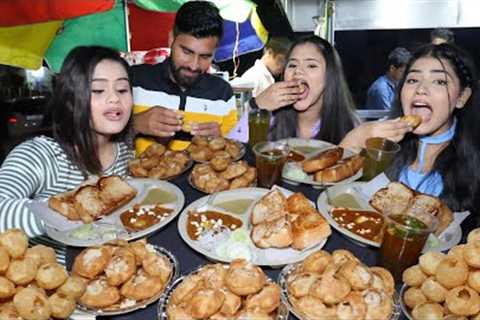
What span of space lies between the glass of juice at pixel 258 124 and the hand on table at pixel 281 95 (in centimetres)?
16

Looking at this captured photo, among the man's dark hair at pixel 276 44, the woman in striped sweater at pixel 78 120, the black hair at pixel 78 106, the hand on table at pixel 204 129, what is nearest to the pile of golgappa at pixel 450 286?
the woman in striped sweater at pixel 78 120

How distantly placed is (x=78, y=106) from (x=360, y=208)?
1894 mm

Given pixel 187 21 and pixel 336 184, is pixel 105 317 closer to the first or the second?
pixel 336 184

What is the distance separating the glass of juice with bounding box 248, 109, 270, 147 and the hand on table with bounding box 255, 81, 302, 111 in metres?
0.16

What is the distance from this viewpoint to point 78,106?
2.65 m

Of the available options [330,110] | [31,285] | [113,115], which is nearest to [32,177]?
[113,115]

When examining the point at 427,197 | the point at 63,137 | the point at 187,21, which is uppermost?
the point at 187,21

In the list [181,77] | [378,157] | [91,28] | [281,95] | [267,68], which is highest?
[91,28]

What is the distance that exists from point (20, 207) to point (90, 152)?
2.60ft

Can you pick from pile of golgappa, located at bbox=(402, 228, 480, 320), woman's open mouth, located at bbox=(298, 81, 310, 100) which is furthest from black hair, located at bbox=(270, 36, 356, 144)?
pile of golgappa, located at bbox=(402, 228, 480, 320)

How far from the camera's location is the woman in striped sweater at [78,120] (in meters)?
2.59

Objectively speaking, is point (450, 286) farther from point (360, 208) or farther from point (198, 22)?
point (198, 22)

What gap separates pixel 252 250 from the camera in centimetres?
188

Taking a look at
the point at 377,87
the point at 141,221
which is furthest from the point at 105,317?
the point at 377,87
